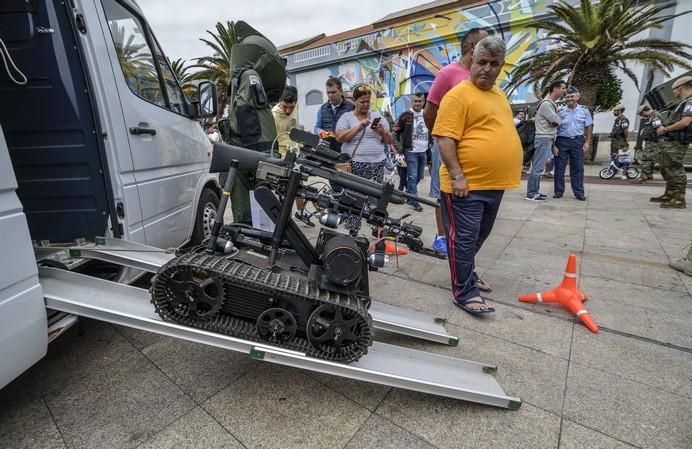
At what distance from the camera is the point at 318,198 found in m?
2.34

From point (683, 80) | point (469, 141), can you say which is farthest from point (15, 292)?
point (683, 80)

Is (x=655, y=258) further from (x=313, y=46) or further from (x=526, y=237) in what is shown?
(x=313, y=46)

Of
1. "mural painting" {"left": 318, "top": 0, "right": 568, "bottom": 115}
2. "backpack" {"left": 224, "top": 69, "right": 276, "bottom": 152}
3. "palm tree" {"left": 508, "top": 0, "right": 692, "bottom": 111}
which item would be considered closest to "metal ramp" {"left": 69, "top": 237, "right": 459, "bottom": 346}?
"backpack" {"left": 224, "top": 69, "right": 276, "bottom": 152}

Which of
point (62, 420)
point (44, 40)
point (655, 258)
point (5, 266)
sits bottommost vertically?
point (655, 258)

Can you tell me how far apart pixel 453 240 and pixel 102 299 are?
2.49 metres

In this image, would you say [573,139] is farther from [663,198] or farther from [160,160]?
[160,160]

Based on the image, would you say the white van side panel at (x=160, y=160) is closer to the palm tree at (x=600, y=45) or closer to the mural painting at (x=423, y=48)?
the palm tree at (x=600, y=45)

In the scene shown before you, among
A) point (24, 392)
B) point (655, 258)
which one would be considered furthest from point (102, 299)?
point (655, 258)

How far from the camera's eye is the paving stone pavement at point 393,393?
69.3 inches

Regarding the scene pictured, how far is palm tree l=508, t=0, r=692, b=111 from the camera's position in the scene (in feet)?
43.4

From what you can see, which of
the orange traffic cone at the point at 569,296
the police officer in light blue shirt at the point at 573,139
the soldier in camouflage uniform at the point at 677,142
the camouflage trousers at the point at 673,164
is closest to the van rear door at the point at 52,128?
the orange traffic cone at the point at 569,296

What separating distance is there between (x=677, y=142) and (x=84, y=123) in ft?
28.2

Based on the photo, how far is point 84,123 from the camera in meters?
2.36

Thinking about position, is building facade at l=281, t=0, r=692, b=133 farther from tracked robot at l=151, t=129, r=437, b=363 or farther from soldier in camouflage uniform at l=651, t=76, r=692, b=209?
tracked robot at l=151, t=129, r=437, b=363
